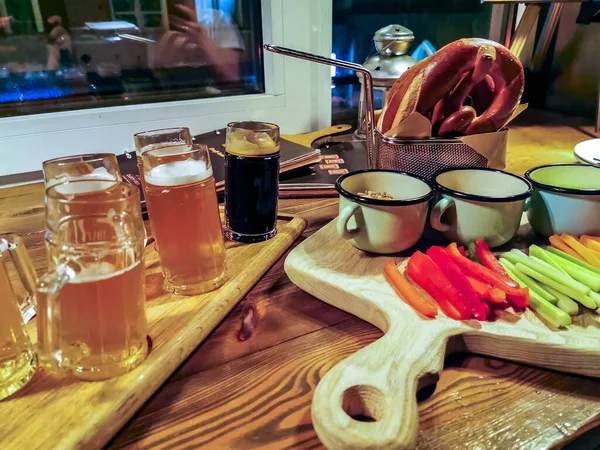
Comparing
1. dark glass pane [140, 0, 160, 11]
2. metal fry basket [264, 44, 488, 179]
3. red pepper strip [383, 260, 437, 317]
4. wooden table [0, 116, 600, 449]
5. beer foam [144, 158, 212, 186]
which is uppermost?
dark glass pane [140, 0, 160, 11]

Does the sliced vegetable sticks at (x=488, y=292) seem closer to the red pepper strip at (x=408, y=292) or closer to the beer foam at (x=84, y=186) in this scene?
the red pepper strip at (x=408, y=292)

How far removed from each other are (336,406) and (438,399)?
12 cm

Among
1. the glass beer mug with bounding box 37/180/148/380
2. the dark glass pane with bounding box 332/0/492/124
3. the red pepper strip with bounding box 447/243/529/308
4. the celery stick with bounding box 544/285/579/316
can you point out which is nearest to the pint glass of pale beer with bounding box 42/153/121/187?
the glass beer mug with bounding box 37/180/148/380

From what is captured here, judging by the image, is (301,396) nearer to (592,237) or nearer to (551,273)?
(551,273)

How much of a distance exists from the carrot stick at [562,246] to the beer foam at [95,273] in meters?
0.60

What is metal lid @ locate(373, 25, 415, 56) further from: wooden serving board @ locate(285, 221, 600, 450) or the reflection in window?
wooden serving board @ locate(285, 221, 600, 450)

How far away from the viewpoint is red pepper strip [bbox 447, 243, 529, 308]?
A: 59 cm

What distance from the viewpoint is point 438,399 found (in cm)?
50

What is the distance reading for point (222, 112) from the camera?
137 centimetres

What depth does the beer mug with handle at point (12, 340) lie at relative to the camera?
1.59 ft

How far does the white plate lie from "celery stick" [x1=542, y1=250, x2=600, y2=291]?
553mm

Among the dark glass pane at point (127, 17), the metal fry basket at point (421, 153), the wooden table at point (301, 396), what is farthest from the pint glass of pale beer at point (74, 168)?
the dark glass pane at point (127, 17)

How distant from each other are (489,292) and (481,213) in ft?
0.52

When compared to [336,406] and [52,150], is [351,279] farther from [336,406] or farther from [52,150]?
[52,150]
